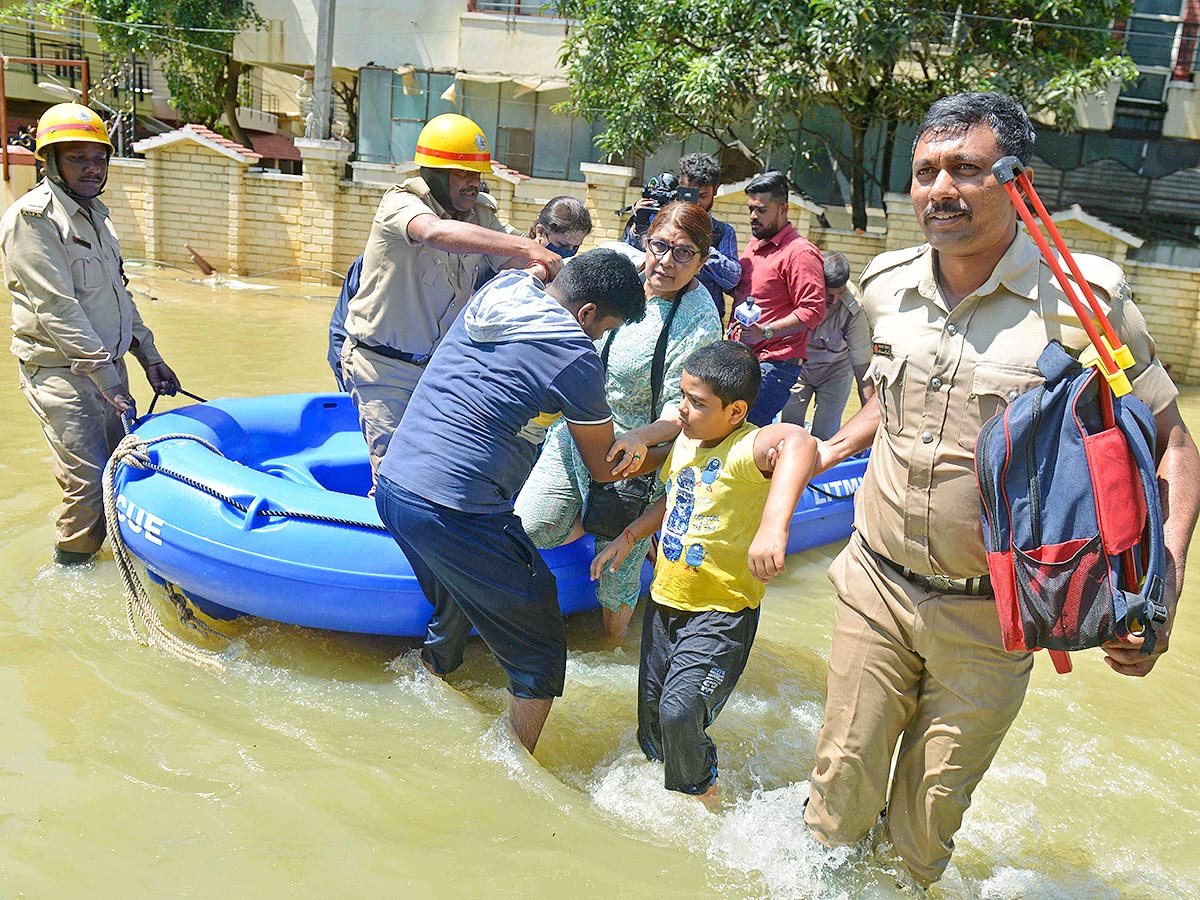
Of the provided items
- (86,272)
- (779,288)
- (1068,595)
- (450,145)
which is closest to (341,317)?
(86,272)

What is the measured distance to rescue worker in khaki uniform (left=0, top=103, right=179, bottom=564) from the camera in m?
4.30

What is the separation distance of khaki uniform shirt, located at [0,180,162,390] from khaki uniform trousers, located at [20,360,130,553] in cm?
7

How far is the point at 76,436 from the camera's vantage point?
4480mm

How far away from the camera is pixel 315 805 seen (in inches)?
123

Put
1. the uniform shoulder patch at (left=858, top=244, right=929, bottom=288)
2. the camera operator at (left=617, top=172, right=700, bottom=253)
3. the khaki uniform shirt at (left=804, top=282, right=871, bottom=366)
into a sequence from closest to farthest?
1. the uniform shoulder patch at (left=858, top=244, right=929, bottom=288)
2. the camera operator at (left=617, top=172, right=700, bottom=253)
3. the khaki uniform shirt at (left=804, top=282, right=871, bottom=366)

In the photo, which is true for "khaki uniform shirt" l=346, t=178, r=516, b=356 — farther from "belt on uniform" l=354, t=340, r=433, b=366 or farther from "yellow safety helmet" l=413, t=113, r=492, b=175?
"yellow safety helmet" l=413, t=113, r=492, b=175

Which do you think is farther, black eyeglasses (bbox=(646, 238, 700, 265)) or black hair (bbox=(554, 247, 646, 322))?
black eyeglasses (bbox=(646, 238, 700, 265))

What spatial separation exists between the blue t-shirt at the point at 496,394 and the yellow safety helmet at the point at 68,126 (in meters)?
2.26

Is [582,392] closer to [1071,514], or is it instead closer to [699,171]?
[1071,514]

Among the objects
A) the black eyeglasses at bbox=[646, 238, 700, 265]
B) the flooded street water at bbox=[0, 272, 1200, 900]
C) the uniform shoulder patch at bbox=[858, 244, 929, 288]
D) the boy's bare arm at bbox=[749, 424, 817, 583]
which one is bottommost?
the flooded street water at bbox=[0, 272, 1200, 900]

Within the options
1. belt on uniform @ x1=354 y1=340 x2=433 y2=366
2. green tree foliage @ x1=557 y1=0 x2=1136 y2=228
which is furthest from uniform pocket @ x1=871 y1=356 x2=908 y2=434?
green tree foliage @ x1=557 y1=0 x2=1136 y2=228

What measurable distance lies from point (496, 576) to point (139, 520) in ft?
5.79

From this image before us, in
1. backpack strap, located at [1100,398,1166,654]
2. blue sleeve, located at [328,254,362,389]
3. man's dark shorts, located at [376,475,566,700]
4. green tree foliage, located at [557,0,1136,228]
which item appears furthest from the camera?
green tree foliage, located at [557,0,1136,228]

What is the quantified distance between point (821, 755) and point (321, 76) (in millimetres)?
15649
